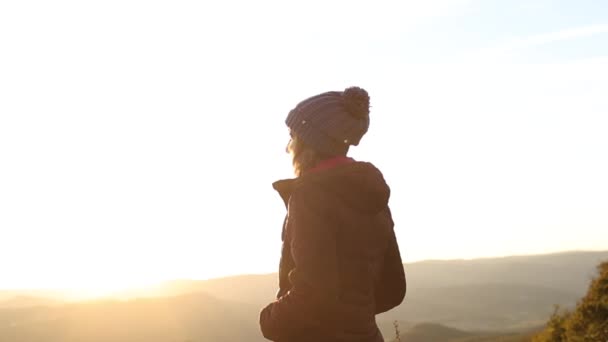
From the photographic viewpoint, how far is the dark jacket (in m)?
2.97

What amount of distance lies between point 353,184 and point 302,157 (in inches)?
12.1

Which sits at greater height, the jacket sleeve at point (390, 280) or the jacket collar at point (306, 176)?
the jacket collar at point (306, 176)

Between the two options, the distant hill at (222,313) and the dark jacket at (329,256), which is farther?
the distant hill at (222,313)

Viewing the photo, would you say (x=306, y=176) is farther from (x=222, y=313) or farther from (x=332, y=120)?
(x=222, y=313)

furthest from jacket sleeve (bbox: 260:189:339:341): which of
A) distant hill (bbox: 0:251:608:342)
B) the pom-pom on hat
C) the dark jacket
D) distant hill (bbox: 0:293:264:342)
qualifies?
distant hill (bbox: 0:293:264:342)

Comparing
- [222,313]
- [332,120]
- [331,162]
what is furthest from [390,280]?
[222,313]

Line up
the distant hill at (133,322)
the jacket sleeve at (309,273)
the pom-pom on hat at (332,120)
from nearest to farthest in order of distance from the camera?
the jacket sleeve at (309,273)
the pom-pom on hat at (332,120)
the distant hill at (133,322)

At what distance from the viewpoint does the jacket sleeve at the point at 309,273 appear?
295 centimetres

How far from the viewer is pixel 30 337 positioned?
314 feet

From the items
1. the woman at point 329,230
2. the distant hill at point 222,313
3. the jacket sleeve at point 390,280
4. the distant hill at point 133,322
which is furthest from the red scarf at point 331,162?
the distant hill at point 133,322

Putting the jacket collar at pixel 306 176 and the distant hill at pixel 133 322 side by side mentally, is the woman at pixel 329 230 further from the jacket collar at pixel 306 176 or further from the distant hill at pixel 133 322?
the distant hill at pixel 133 322

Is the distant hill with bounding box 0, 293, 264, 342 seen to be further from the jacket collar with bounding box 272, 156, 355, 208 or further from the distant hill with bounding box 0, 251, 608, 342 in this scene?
the jacket collar with bounding box 272, 156, 355, 208

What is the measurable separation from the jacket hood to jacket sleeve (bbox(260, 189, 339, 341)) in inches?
3.4

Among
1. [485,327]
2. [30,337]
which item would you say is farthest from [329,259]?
[485,327]
